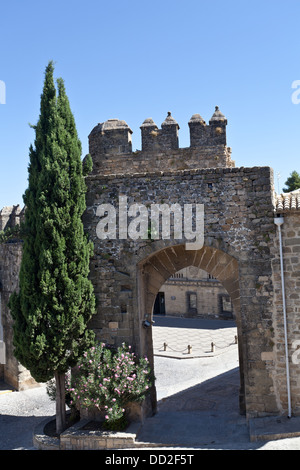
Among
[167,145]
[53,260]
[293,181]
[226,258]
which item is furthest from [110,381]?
[293,181]

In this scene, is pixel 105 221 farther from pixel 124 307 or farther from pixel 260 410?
pixel 260 410

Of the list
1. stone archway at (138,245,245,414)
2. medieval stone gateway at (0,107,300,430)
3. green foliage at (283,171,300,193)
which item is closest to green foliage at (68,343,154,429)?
medieval stone gateway at (0,107,300,430)

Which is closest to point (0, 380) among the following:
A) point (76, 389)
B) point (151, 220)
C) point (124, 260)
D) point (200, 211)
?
point (76, 389)

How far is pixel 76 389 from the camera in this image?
899 centimetres

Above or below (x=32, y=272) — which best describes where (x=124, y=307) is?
below

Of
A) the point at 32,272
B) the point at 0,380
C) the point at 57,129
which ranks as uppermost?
the point at 57,129

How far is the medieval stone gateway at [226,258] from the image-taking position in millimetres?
8984

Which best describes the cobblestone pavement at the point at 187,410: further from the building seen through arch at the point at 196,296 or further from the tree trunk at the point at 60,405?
the building seen through arch at the point at 196,296

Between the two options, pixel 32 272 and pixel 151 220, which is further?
pixel 151 220

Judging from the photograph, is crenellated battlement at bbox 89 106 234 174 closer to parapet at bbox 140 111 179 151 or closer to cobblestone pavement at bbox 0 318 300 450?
parapet at bbox 140 111 179 151

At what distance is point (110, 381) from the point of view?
29.3 feet

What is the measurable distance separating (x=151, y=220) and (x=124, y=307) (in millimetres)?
2186

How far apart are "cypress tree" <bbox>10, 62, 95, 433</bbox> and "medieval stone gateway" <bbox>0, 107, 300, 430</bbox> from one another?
0.67 m
